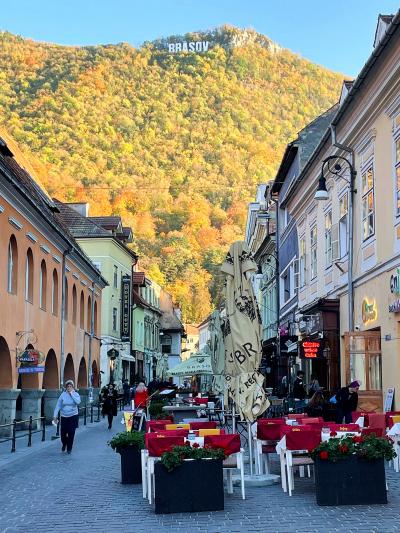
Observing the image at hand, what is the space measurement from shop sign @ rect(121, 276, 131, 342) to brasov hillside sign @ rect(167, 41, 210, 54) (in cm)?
12570

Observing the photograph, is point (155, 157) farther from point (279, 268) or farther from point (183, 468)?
point (183, 468)

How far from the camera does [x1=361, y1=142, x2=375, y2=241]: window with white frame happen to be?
64.0 feet

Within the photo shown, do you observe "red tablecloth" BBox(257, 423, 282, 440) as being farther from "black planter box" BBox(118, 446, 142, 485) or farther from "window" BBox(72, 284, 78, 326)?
"window" BBox(72, 284, 78, 326)

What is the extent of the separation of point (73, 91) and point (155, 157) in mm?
22047

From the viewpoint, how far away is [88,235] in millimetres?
52344

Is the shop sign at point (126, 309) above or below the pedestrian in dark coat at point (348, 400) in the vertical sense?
above

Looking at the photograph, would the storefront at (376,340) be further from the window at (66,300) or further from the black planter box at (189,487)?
the window at (66,300)

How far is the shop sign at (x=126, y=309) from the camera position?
5578 centimetres

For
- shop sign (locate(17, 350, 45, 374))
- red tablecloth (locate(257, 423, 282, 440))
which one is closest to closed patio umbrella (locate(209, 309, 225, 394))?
shop sign (locate(17, 350, 45, 374))

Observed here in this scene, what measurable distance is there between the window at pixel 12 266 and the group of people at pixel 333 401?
8.94 m

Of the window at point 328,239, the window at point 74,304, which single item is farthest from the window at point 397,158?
the window at point 74,304

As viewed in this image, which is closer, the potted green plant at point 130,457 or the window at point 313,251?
the potted green plant at point 130,457

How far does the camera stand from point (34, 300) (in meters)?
25.2

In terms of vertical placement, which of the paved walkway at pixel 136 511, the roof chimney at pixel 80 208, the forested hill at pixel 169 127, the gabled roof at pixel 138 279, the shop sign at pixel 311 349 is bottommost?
the paved walkway at pixel 136 511
